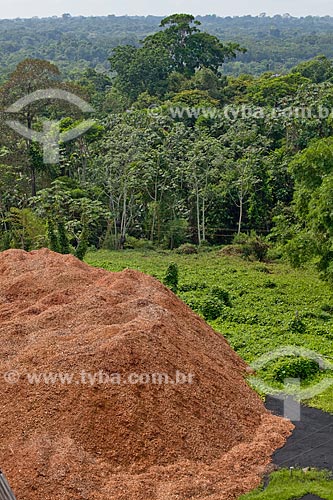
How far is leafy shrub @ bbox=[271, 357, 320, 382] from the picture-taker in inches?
514

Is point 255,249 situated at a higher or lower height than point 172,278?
lower

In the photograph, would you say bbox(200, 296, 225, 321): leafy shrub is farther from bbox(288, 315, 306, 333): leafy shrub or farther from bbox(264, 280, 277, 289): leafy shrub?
bbox(264, 280, 277, 289): leafy shrub

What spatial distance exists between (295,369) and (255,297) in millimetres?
5554

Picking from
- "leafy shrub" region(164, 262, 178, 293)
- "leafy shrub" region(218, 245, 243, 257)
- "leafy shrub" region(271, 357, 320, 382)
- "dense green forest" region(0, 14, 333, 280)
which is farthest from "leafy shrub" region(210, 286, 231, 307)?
"leafy shrub" region(218, 245, 243, 257)

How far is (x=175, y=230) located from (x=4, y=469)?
19.4 metres

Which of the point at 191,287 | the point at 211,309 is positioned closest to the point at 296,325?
the point at 211,309

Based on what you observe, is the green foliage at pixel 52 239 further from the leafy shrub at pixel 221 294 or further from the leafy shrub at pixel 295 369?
the leafy shrub at pixel 295 369

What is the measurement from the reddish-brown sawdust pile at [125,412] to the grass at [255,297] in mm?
1892

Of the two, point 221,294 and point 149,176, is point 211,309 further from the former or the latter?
point 149,176

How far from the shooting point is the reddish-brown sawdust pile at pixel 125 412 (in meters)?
9.01

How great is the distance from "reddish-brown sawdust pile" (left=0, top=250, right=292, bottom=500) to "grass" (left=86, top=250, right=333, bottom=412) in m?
1.89

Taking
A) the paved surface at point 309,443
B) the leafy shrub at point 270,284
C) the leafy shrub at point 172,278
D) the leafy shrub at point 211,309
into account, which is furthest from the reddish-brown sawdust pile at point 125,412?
the leafy shrub at point 270,284

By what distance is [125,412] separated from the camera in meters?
10.1

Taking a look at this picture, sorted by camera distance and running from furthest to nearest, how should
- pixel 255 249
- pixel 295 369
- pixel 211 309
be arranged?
pixel 255 249, pixel 211 309, pixel 295 369
